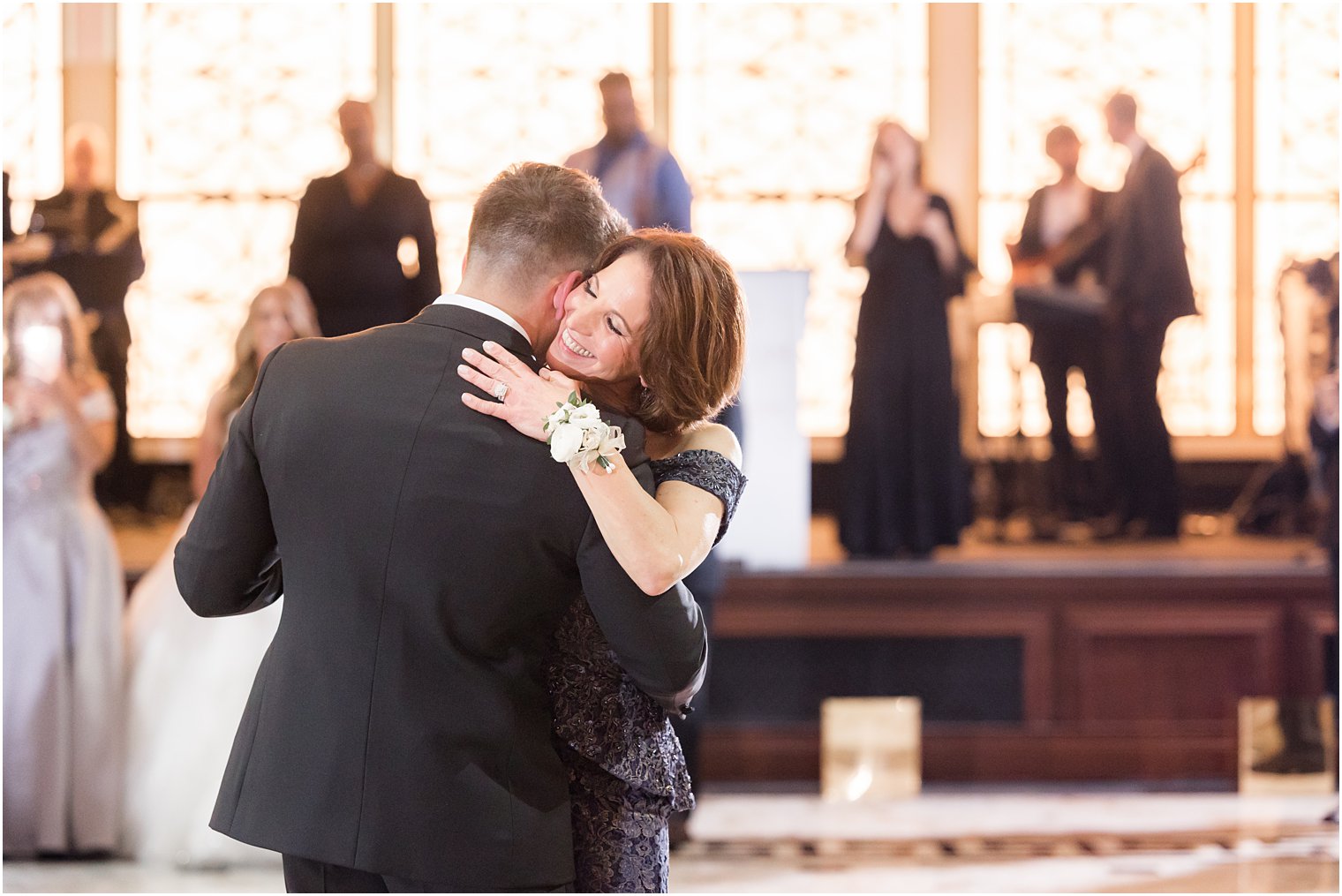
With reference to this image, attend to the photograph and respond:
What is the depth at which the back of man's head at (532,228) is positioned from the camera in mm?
1532

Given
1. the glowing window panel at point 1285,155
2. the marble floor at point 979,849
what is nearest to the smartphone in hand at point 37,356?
the marble floor at point 979,849

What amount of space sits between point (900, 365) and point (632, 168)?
1428 mm

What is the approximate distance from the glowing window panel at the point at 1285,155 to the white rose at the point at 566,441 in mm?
6434

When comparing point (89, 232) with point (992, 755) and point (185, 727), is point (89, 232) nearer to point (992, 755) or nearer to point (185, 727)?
point (185, 727)

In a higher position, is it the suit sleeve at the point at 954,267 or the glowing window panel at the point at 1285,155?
the glowing window panel at the point at 1285,155

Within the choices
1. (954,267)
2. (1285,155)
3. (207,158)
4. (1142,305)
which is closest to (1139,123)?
(1285,155)

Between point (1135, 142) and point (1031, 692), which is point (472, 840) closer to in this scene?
point (1031, 692)

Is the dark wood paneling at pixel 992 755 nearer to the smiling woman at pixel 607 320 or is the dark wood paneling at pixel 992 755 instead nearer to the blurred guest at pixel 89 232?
the blurred guest at pixel 89 232

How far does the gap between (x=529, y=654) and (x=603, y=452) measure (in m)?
0.27

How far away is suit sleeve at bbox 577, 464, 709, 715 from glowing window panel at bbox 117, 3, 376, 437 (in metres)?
6.00

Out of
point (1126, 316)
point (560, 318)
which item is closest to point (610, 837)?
point (560, 318)

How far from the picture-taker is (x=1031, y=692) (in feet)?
16.2

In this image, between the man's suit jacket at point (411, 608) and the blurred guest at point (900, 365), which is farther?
the blurred guest at point (900, 365)

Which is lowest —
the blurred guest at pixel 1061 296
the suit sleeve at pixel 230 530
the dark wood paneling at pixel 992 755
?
the dark wood paneling at pixel 992 755
